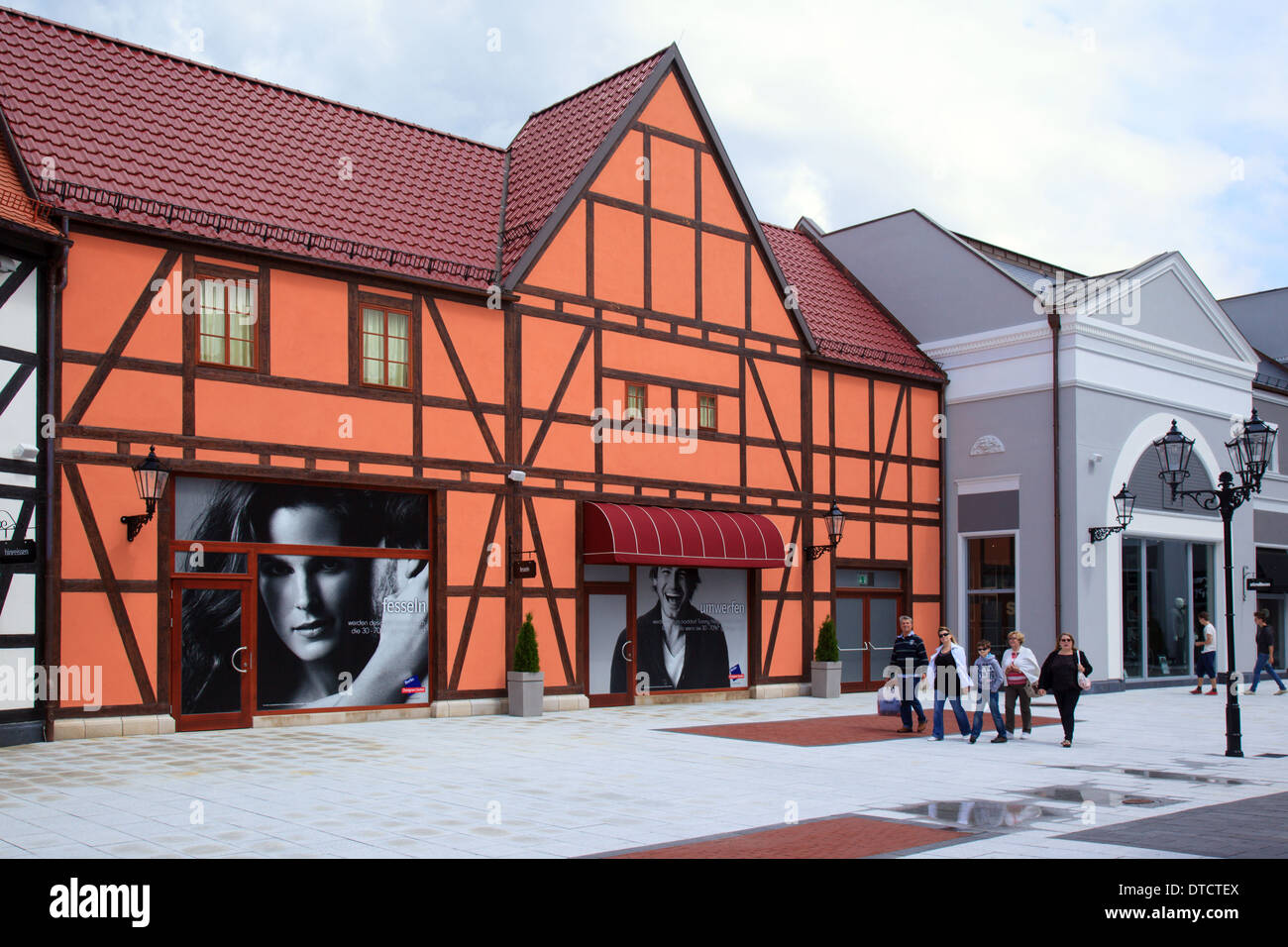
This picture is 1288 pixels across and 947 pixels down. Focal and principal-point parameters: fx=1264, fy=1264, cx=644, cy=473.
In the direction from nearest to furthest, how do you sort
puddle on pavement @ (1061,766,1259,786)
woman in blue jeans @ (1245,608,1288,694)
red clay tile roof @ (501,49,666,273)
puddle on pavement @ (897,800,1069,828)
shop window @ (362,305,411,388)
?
puddle on pavement @ (897,800,1069,828), puddle on pavement @ (1061,766,1259,786), shop window @ (362,305,411,388), red clay tile roof @ (501,49,666,273), woman in blue jeans @ (1245,608,1288,694)

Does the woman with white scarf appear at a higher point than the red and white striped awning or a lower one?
lower

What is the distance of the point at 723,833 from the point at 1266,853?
391cm

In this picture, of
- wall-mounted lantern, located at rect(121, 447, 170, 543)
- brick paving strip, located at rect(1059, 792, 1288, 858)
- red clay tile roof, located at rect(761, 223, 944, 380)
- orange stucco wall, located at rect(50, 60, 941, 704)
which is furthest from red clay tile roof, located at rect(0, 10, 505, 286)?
brick paving strip, located at rect(1059, 792, 1288, 858)

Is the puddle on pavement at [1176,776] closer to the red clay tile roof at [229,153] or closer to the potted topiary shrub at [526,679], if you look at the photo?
the potted topiary shrub at [526,679]

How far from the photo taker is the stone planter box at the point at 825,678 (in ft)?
83.0

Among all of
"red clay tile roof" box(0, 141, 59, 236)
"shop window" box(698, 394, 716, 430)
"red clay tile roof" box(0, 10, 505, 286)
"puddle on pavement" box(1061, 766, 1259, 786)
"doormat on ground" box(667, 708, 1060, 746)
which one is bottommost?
"doormat on ground" box(667, 708, 1060, 746)

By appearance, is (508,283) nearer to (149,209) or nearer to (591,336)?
(591,336)

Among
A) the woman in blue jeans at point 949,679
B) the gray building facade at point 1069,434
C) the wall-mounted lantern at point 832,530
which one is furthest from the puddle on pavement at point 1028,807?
the gray building facade at point 1069,434

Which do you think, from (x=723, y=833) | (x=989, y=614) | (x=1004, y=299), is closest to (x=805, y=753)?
(x=723, y=833)

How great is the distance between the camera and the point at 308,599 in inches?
734

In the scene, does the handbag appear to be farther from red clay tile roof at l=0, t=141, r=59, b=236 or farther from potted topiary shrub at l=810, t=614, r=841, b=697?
red clay tile roof at l=0, t=141, r=59, b=236

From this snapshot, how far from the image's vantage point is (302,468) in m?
18.6

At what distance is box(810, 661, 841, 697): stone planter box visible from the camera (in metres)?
25.3

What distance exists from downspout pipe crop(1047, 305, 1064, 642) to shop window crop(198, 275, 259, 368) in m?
17.1
